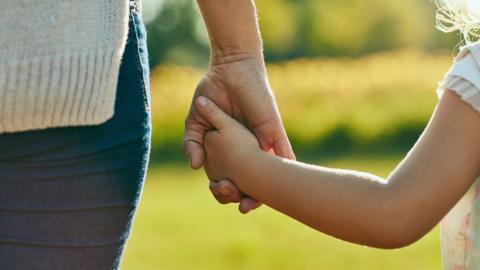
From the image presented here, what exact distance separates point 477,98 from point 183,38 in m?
48.5

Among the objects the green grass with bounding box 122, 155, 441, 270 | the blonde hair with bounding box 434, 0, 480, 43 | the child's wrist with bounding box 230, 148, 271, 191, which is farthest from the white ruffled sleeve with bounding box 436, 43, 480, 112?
the green grass with bounding box 122, 155, 441, 270

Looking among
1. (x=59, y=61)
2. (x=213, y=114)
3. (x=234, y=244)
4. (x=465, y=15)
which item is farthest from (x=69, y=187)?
(x=234, y=244)

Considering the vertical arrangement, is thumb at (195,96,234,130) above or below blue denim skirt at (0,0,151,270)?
below

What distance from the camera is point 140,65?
2.21 meters

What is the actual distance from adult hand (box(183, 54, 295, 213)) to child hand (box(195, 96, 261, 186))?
0.09ft

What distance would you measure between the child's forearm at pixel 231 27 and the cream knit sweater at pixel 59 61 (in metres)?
0.60

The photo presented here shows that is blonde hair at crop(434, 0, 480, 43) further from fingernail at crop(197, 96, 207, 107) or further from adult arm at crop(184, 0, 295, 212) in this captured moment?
fingernail at crop(197, 96, 207, 107)

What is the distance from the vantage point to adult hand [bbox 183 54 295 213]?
9.32ft

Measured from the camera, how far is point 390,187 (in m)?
2.43

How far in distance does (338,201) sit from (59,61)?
2.34 ft

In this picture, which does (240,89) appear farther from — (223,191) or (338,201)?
(338,201)

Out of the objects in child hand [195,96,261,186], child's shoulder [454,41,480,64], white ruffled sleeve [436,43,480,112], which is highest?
child's shoulder [454,41,480,64]

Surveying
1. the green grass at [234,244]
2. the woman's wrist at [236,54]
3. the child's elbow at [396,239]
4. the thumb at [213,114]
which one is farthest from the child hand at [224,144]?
the green grass at [234,244]

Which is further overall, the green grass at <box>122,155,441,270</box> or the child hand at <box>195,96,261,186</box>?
the green grass at <box>122,155,441,270</box>
